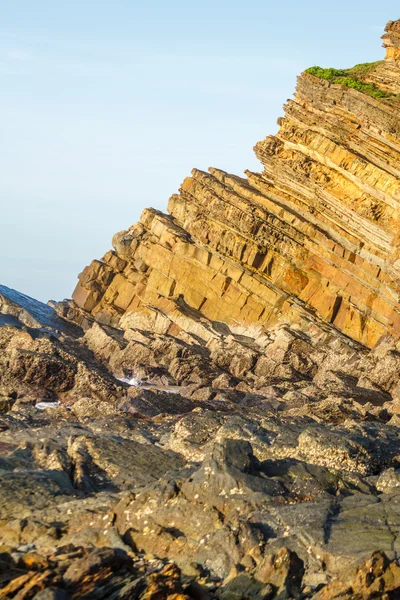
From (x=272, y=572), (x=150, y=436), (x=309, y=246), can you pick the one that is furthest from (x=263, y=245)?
(x=272, y=572)

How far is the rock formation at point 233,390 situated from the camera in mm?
14141

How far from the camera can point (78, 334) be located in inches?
2382

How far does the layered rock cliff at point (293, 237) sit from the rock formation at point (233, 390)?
0.15 meters

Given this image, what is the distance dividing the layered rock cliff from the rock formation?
0.49 feet

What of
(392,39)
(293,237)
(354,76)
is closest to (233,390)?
(293,237)

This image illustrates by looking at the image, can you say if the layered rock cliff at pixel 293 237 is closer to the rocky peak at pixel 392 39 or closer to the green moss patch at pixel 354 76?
the rocky peak at pixel 392 39

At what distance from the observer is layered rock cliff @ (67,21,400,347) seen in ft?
185

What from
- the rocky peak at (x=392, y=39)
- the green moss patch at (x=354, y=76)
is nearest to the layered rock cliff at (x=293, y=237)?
the rocky peak at (x=392, y=39)

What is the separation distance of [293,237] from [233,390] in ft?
66.6

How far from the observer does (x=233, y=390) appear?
42594mm

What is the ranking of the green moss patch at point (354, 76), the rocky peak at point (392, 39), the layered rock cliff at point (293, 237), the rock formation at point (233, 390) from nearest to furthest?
the rock formation at point (233, 390) < the layered rock cliff at point (293, 237) < the green moss patch at point (354, 76) < the rocky peak at point (392, 39)

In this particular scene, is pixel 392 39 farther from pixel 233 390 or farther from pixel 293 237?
pixel 233 390

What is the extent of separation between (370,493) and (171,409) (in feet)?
52.5

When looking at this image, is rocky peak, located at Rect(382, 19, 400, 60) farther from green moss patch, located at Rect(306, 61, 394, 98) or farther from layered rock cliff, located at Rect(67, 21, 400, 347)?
green moss patch, located at Rect(306, 61, 394, 98)
